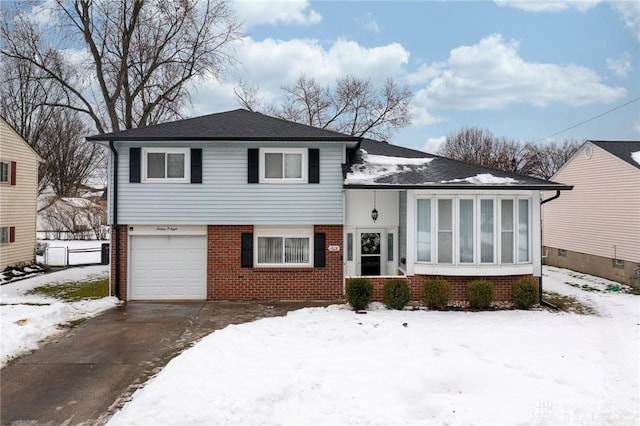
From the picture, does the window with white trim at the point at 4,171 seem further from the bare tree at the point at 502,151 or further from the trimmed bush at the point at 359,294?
the bare tree at the point at 502,151

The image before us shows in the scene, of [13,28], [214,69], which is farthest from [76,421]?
[13,28]

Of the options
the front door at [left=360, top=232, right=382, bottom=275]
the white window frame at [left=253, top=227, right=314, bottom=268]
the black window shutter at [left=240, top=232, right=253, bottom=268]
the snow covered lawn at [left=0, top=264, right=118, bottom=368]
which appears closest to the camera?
the snow covered lawn at [left=0, top=264, right=118, bottom=368]

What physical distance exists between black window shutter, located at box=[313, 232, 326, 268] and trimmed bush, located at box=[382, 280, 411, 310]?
6.90ft

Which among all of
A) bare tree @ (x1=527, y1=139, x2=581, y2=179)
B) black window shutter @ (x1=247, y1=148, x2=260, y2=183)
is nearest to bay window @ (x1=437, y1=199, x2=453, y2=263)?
black window shutter @ (x1=247, y1=148, x2=260, y2=183)

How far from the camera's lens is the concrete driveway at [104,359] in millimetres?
5480

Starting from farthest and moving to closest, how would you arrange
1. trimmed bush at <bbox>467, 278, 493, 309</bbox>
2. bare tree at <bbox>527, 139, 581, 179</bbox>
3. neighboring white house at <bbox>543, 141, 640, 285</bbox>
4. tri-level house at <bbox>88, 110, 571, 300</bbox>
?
bare tree at <bbox>527, 139, 581, 179</bbox> < neighboring white house at <bbox>543, 141, 640, 285</bbox> < tri-level house at <bbox>88, 110, 571, 300</bbox> < trimmed bush at <bbox>467, 278, 493, 309</bbox>

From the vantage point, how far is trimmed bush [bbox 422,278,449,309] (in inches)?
419

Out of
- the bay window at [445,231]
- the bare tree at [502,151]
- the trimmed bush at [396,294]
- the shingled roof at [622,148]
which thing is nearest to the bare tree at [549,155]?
the bare tree at [502,151]

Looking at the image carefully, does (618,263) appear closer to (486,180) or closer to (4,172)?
(486,180)

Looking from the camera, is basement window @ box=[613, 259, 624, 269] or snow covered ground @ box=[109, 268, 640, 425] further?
basement window @ box=[613, 259, 624, 269]

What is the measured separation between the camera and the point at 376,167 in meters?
12.6

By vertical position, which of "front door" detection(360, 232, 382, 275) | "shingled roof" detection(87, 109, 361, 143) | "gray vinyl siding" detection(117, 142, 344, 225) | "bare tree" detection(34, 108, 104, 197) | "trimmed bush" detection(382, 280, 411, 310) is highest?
"bare tree" detection(34, 108, 104, 197)

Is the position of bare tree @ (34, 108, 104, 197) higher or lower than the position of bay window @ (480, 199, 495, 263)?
higher

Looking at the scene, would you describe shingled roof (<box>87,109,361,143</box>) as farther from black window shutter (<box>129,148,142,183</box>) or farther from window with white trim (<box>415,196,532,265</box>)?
window with white trim (<box>415,196,532,265</box>)
